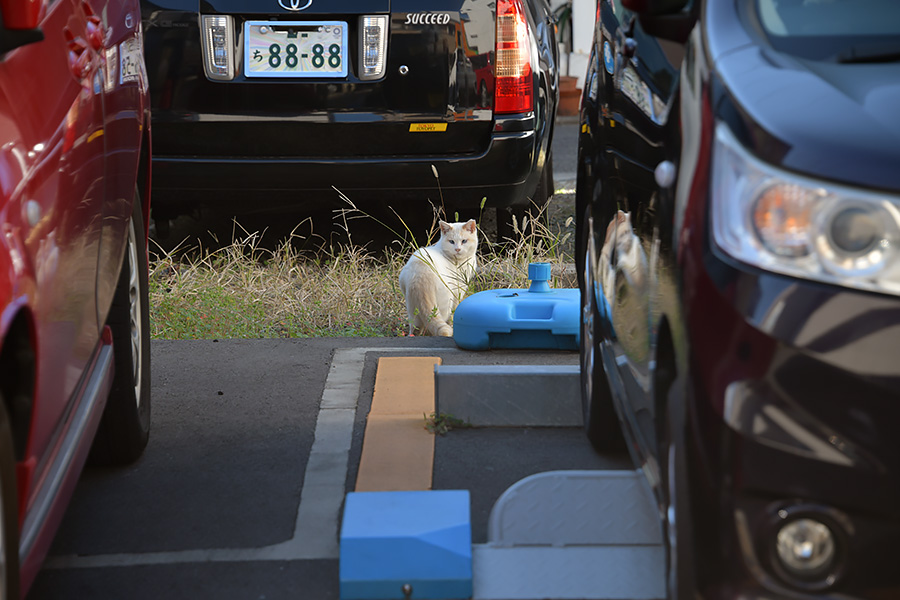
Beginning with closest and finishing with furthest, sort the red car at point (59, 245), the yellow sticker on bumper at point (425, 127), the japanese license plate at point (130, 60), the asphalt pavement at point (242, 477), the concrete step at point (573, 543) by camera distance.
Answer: the red car at point (59, 245)
the concrete step at point (573, 543)
the asphalt pavement at point (242, 477)
the japanese license plate at point (130, 60)
the yellow sticker on bumper at point (425, 127)

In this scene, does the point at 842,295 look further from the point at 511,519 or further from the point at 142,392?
the point at 142,392

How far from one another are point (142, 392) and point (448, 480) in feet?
3.29

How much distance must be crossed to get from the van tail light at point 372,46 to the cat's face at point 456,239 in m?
0.82

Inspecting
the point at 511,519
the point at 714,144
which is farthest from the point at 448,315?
the point at 714,144

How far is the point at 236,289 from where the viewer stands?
5.70m

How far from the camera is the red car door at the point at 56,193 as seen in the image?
1.87 metres

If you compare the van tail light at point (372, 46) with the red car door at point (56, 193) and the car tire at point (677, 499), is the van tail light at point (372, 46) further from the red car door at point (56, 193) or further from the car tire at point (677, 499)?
the car tire at point (677, 499)

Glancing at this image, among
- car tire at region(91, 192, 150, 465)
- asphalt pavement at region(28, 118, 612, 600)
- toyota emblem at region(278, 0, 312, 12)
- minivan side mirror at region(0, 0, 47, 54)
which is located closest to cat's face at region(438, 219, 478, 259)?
asphalt pavement at region(28, 118, 612, 600)

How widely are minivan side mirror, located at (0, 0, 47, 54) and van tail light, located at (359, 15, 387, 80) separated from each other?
134 inches

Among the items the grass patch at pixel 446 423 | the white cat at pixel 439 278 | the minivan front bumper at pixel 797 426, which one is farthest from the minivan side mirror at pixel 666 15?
the white cat at pixel 439 278

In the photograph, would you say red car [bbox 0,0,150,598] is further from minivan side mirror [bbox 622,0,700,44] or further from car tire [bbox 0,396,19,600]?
minivan side mirror [bbox 622,0,700,44]

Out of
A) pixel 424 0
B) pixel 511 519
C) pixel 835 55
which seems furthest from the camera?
pixel 424 0

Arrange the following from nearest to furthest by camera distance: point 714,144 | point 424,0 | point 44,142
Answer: point 714,144, point 44,142, point 424,0

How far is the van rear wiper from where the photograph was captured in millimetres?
1838
